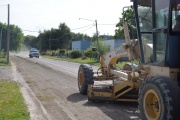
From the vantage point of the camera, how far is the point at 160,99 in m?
6.45

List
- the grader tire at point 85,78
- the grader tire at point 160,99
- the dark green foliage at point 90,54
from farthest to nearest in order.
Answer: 1. the dark green foliage at point 90,54
2. the grader tire at point 85,78
3. the grader tire at point 160,99

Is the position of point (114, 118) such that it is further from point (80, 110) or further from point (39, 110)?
point (39, 110)

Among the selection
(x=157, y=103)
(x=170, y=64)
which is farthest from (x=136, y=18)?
(x=157, y=103)

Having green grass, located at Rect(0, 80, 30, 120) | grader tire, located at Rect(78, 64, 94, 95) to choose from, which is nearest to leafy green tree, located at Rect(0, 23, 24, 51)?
grader tire, located at Rect(78, 64, 94, 95)

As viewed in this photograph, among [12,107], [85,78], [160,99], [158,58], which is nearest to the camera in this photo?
[160,99]

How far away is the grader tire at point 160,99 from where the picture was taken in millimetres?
6145

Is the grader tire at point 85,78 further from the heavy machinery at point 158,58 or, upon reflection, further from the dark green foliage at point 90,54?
the dark green foliage at point 90,54

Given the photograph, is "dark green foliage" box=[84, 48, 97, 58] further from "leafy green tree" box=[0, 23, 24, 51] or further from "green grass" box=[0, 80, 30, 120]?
"green grass" box=[0, 80, 30, 120]

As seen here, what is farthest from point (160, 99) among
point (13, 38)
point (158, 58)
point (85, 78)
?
point (13, 38)

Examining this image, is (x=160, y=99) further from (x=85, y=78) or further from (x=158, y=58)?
(x=85, y=78)

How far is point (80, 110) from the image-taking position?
954cm

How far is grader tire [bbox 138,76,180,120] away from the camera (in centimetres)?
614

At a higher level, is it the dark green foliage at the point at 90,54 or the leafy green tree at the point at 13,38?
the leafy green tree at the point at 13,38

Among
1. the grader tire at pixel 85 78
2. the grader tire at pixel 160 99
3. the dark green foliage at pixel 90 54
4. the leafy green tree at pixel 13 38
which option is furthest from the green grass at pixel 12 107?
the leafy green tree at pixel 13 38
